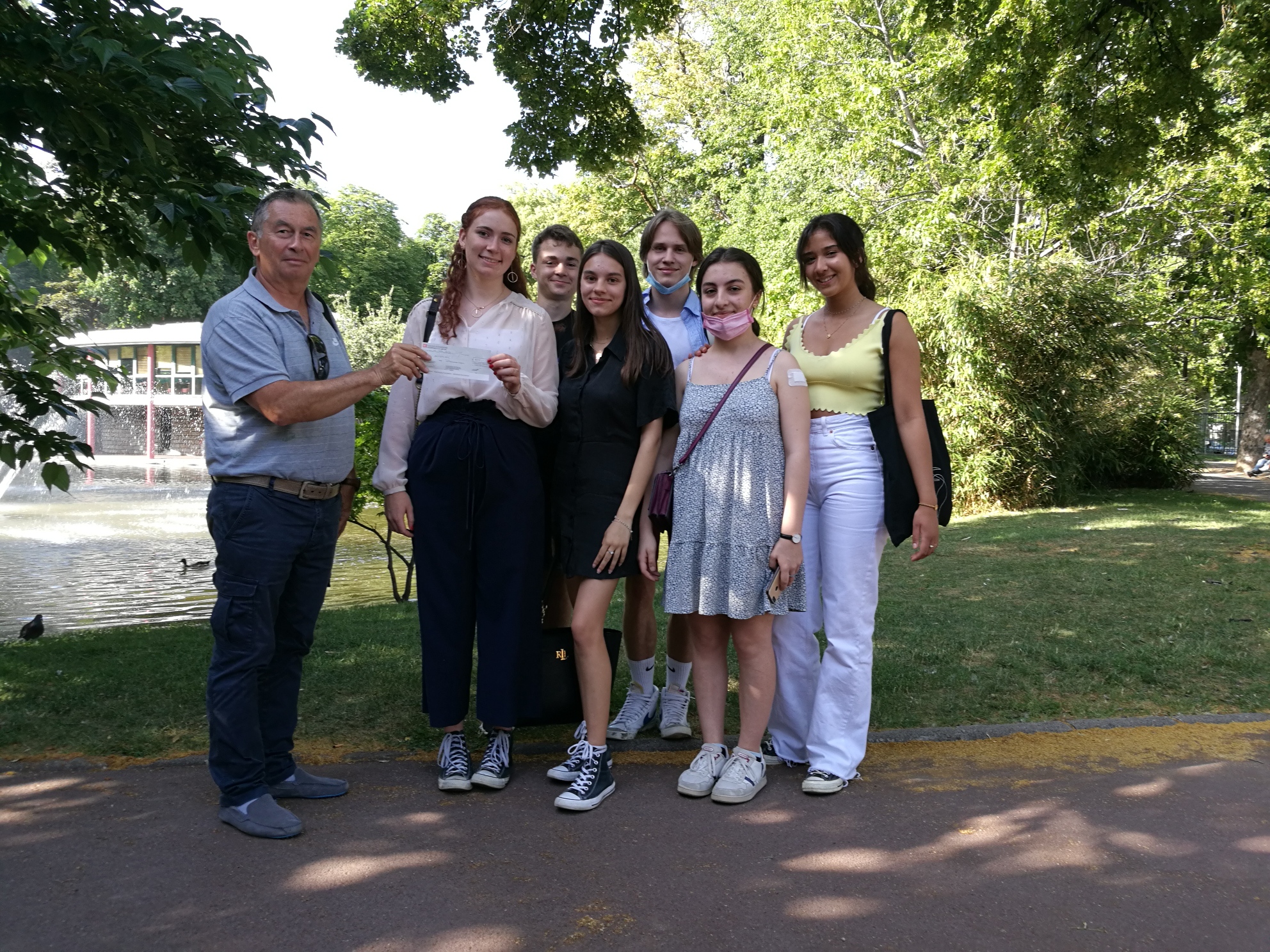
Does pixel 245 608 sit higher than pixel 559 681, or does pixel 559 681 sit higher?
pixel 245 608

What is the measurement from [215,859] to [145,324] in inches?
2380

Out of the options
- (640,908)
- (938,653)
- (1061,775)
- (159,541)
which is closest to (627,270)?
(640,908)

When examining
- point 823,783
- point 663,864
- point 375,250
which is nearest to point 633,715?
point 823,783

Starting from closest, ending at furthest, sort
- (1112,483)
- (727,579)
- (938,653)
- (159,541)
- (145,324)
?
(727,579) → (938,653) → (159,541) → (1112,483) → (145,324)

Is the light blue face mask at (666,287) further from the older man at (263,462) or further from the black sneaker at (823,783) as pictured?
the black sneaker at (823,783)

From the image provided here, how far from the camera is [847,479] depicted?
4.34 metres

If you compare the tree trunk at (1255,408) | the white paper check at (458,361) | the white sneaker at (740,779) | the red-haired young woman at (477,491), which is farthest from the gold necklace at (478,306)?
the tree trunk at (1255,408)

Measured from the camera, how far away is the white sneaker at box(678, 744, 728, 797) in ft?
13.5

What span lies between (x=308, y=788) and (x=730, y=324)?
2.55 m

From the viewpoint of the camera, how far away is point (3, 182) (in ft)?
18.7

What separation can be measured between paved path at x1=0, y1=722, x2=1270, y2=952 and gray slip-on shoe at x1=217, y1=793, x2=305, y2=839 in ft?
0.18

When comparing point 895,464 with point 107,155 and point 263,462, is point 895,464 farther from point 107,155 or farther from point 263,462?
point 107,155

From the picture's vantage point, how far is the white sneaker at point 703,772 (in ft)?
13.5

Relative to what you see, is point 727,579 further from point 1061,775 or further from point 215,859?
point 215,859
